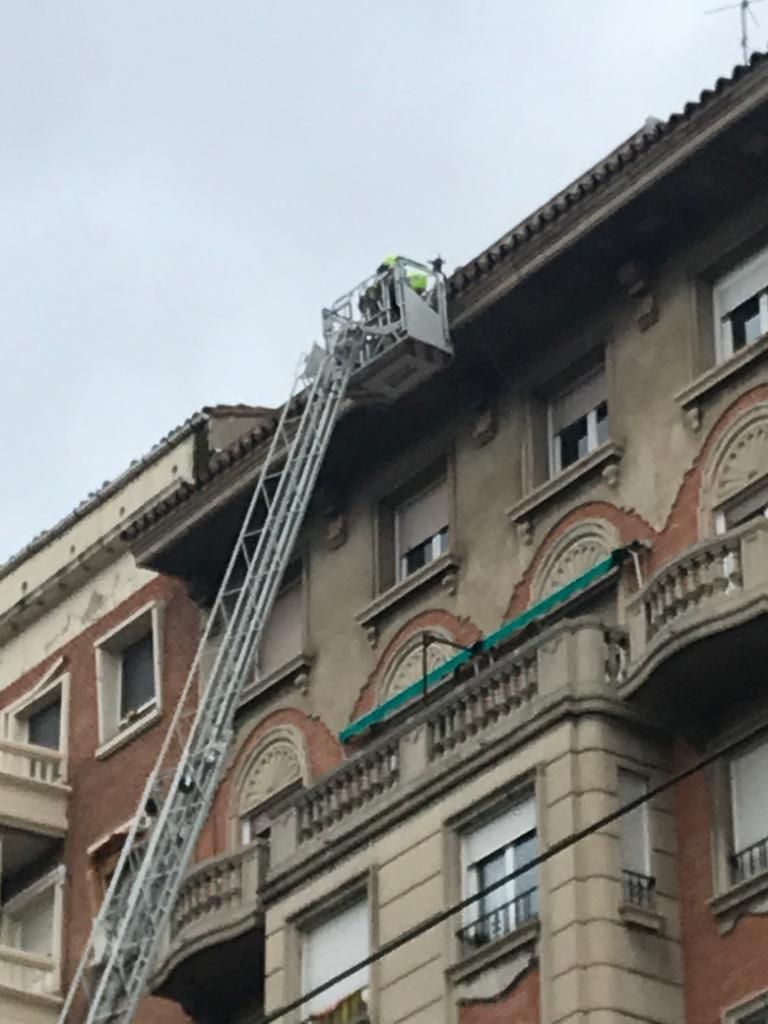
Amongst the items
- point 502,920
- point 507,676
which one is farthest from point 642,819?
point 507,676

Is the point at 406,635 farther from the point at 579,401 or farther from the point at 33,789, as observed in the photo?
the point at 33,789

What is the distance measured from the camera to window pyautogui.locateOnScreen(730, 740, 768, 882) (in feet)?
102

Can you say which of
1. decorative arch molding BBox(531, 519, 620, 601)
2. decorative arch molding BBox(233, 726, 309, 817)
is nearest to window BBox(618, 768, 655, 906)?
decorative arch molding BBox(531, 519, 620, 601)

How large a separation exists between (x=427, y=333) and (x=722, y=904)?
30.5 ft

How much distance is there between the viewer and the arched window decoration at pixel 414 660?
1442 inches

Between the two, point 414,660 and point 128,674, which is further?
point 128,674

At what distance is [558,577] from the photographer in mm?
35531

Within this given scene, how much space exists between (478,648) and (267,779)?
15.2 feet

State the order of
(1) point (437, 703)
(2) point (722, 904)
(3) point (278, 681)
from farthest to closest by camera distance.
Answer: (3) point (278, 681) → (1) point (437, 703) → (2) point (722, 904)

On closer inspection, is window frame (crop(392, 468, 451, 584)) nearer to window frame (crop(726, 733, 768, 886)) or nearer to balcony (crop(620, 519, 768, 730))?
balcony (crop(620, 519, 768, 730))

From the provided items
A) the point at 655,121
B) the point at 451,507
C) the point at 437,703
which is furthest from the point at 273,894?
the point at 655,121

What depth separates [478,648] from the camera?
35.6 metres

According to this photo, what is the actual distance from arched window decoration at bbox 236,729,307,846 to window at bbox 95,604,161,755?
11.7ft

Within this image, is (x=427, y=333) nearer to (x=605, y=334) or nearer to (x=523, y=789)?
(x=605, y=334)
